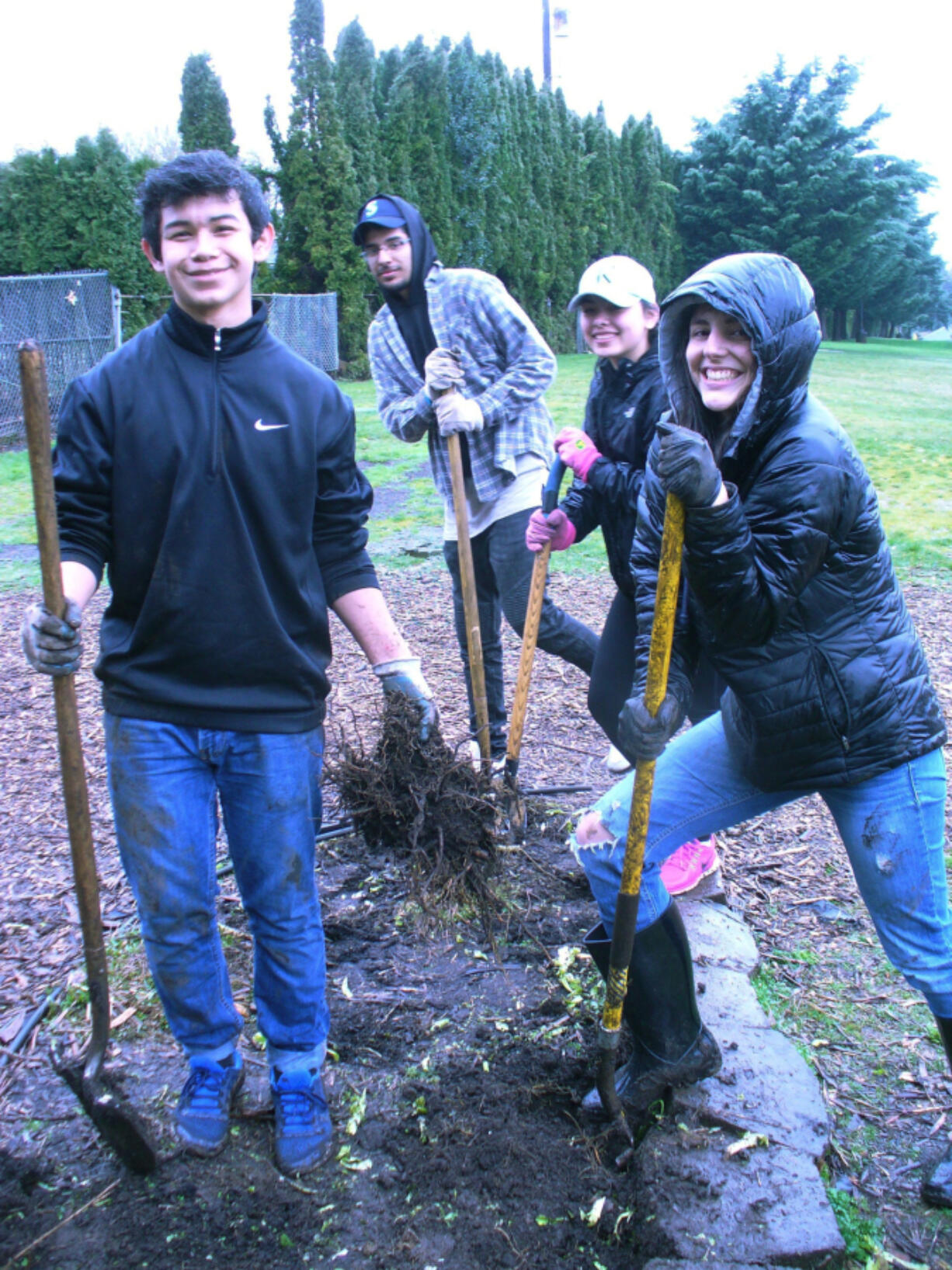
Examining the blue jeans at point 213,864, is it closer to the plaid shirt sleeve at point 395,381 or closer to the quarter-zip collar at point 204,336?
the quarter-zip collar at point 204,336

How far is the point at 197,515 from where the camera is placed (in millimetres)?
2094

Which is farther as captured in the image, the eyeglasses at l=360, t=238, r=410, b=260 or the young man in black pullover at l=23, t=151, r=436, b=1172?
the eyeglasses at l=360, t=238, r=410, b=260

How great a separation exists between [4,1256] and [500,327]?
3.37 meters

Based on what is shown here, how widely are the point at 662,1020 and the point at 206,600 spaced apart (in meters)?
1.44

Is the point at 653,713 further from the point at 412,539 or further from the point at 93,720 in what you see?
the point at 412,539

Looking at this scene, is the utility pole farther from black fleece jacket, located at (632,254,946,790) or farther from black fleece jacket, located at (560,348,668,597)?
black fleece jacket, located at (632,254,946,790)

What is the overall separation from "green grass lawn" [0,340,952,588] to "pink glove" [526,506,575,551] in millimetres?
4067

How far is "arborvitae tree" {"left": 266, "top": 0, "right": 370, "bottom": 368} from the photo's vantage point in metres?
19.3

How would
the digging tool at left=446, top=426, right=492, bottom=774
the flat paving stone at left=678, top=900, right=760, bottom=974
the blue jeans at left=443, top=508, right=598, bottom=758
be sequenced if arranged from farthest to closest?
the blue jeans at left=443, top=508, right=598, bottom=758 → the digging tool at left=446, top=426, right=492, bottom=774 → the flat paving stone at left=678, top=900, right=760, bottom=974

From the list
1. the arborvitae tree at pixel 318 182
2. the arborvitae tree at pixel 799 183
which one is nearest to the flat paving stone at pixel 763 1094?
the arborvitae tree at pixel 318 182

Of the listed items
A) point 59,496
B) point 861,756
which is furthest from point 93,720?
point 861,756

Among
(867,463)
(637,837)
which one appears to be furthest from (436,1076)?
→ (867,463)

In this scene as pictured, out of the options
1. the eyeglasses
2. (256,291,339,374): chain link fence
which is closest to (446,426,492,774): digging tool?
the eyeglasses

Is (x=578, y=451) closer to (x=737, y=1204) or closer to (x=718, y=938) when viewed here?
(x=718, y=938)
